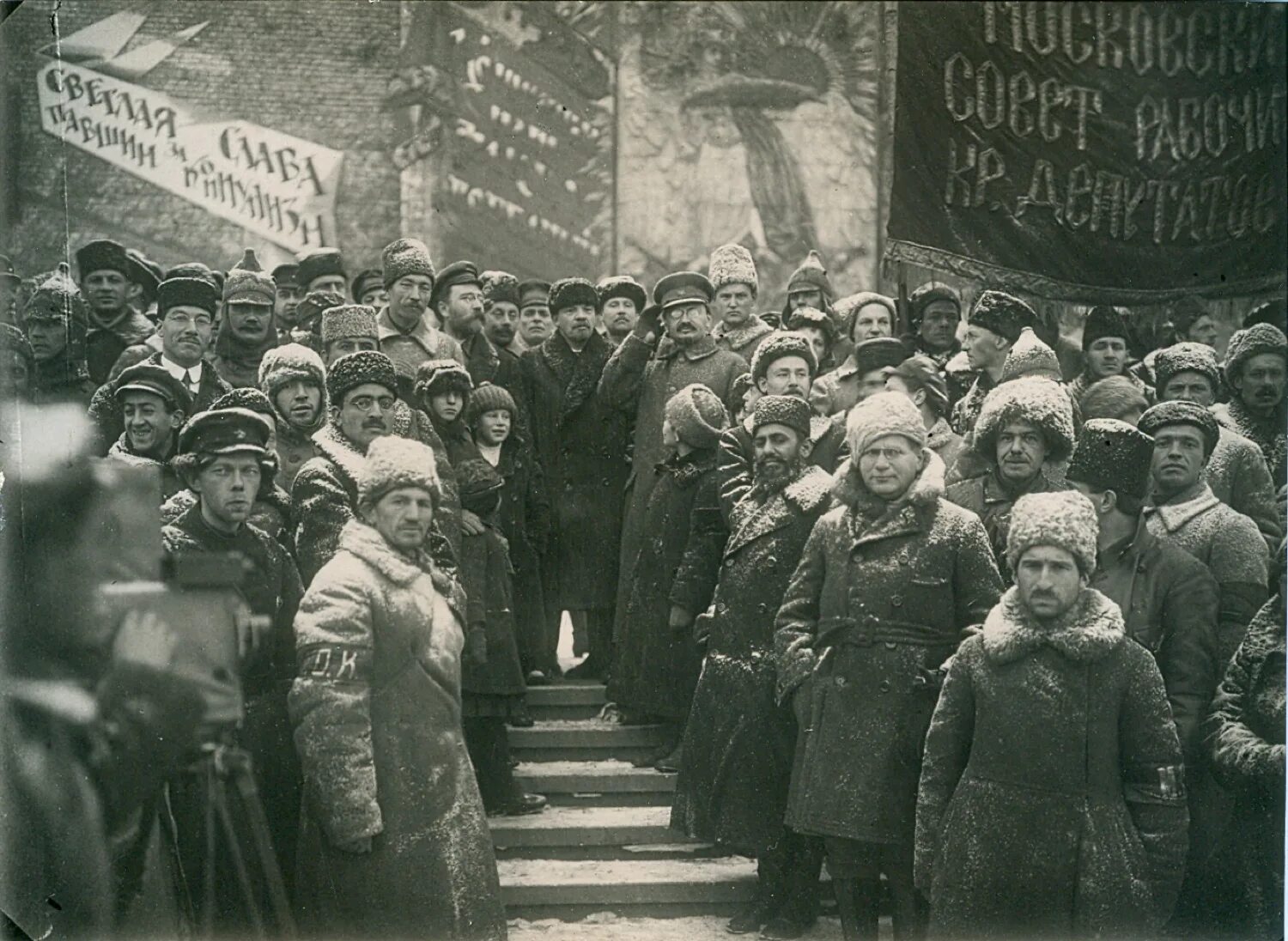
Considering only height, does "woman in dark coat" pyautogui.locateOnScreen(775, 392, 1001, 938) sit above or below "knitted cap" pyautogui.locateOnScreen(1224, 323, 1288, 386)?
below

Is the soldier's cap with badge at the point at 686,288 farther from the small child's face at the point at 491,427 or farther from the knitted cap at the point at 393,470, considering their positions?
the knitted cap at the point at 393,470

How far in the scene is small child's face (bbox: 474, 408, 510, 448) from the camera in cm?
628

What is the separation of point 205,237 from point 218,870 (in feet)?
14.7

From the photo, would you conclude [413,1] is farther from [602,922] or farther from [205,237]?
[602,922]

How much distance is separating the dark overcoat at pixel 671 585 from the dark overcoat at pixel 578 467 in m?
0.48

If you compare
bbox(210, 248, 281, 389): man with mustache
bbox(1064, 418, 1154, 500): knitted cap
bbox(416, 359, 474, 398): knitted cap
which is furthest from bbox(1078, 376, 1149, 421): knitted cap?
bbox(210, 248, 281, 389): man with mustache

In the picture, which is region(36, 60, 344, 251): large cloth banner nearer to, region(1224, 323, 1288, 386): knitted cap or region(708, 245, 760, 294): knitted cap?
region(708, 245, 760, 294): knitted cap

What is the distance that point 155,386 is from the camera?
5828mm

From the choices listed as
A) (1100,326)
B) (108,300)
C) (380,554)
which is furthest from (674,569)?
(108,300)

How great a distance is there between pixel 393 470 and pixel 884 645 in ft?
6.00

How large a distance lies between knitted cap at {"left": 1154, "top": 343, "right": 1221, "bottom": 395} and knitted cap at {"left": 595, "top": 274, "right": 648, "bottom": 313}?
2573mm

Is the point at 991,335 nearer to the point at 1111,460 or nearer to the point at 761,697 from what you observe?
the point at 1111,460

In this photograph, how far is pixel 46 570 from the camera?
5.81m

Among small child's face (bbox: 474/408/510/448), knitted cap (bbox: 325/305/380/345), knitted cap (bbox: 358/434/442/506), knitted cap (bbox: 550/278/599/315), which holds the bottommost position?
knitted cap (bbox: 358/434/442/506)
